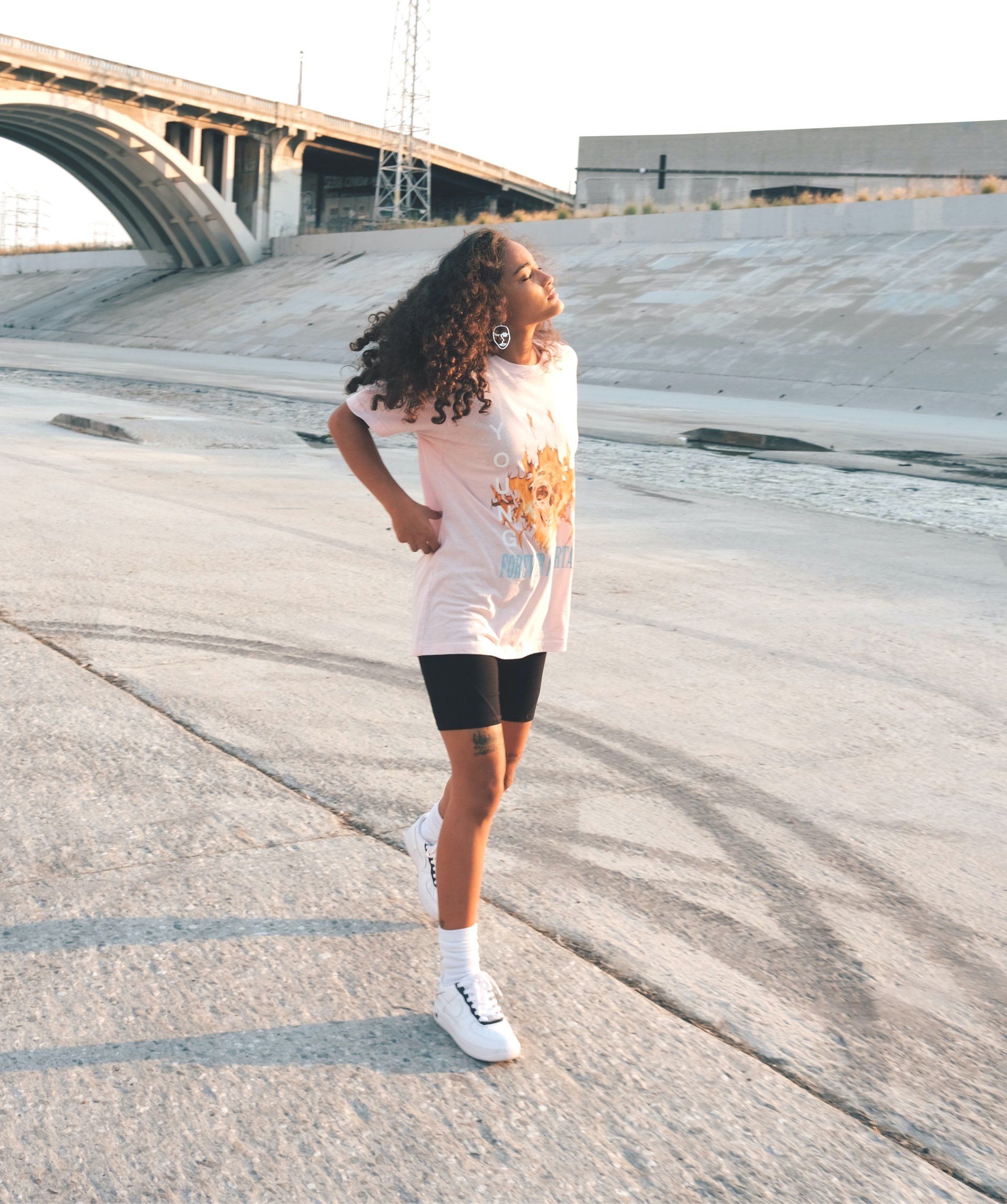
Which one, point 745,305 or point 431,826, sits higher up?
point 745,305

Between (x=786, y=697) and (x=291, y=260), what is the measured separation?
54798mm

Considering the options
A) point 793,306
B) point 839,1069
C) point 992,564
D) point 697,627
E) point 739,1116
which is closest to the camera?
point 739,1116

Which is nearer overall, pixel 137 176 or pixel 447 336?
pixel 447 336

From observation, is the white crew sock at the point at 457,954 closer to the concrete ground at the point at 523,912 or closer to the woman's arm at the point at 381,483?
the concrete ground at the point at 523,912

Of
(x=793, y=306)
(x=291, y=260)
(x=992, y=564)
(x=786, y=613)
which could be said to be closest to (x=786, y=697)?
(x=786, y=613)

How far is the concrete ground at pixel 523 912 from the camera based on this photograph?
2344 millimetres

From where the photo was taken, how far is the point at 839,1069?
265 cm

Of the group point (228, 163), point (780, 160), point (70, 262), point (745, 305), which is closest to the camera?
point (745, 305)

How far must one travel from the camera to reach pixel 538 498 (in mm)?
2875

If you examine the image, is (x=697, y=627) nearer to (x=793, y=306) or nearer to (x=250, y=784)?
(x=250, y=784)

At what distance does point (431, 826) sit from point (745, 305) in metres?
31.5

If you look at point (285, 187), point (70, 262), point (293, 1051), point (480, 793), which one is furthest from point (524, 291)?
point (70, 262)

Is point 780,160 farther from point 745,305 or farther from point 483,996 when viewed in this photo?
point 483,996

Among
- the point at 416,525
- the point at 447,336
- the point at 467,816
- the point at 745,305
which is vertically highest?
the point at 745,305
